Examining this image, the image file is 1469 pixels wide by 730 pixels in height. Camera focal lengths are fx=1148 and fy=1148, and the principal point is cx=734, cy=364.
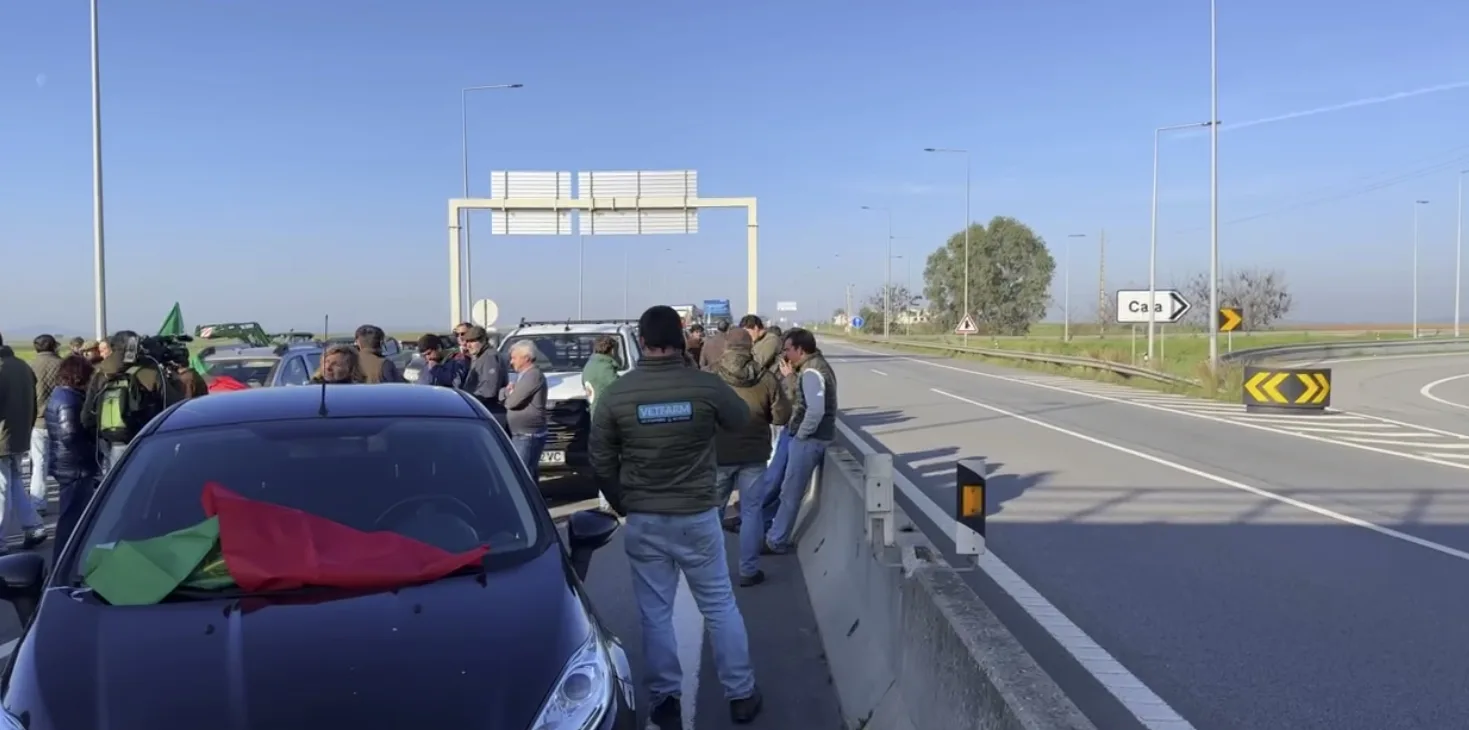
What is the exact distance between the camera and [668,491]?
203 inches

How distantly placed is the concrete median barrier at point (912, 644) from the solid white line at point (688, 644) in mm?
717

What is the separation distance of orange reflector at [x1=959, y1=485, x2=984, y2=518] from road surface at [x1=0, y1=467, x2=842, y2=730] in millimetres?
1135

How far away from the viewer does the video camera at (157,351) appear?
852 centimetres

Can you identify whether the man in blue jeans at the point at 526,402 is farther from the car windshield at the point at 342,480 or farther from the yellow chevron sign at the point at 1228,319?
the yellow chevron sign at the point at 1228,319

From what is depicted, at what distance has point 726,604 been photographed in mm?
5281

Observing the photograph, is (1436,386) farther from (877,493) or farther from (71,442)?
(71,442)

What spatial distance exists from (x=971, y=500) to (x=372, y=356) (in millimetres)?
6221

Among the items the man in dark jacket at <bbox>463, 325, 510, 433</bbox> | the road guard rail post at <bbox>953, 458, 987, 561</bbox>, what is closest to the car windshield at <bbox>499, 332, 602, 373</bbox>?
the man in dark jacket at <bbox>463, 325, 510, 433</bbox>

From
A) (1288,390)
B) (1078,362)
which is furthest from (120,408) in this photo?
(1078,362)

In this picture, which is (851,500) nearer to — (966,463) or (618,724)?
(966,463)

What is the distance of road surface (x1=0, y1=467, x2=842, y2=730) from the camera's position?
5387 mm

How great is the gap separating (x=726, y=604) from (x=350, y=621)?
212 centimetres

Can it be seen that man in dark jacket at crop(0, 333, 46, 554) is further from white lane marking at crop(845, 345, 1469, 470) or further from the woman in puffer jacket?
white lane marking at crop(845, 345, 1469, 470)

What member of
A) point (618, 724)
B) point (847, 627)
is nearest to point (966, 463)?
point (847, 627)
